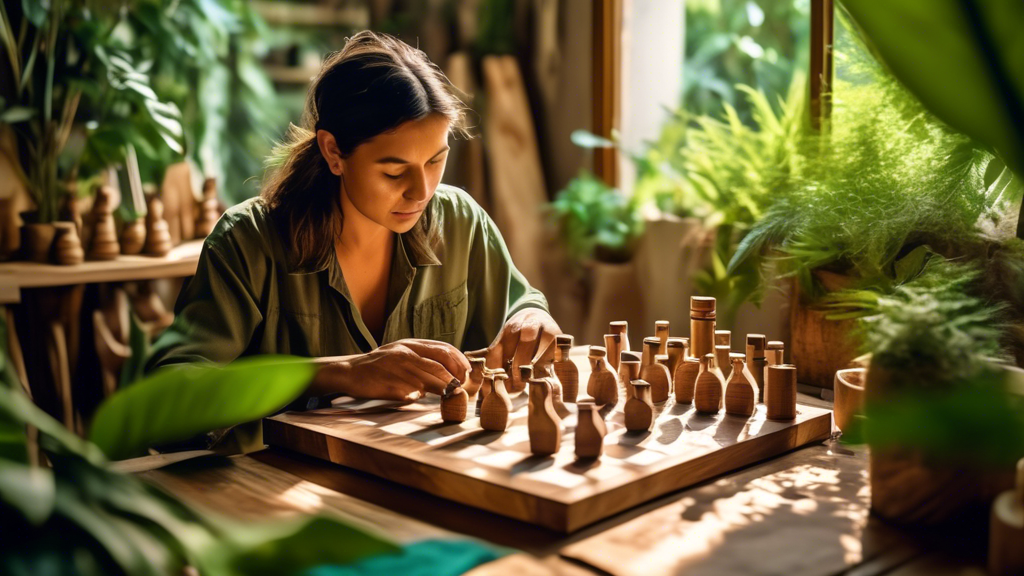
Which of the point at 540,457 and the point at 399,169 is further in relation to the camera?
the point at 399,169

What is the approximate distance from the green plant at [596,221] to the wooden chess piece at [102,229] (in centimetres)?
157

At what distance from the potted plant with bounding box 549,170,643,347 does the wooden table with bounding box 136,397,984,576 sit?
188 centimetres

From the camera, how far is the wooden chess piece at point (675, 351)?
1572 mm

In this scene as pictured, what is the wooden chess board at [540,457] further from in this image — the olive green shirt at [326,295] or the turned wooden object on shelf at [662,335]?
the olive green shirt at [326,295]

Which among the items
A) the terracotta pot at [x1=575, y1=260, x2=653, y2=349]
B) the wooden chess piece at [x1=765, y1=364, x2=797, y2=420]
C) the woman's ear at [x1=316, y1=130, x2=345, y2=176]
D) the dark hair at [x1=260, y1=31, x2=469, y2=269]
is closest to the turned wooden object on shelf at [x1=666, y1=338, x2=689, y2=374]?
the wooden chess piece at [x1=765, y1=364, x2=797, y2=420]

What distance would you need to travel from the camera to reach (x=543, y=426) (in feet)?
3.87

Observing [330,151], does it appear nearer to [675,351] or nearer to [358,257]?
[358,257]

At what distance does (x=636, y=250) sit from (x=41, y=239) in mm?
1977

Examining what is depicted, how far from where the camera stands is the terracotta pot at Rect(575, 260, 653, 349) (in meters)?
3.13

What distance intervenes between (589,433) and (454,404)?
0.87ft

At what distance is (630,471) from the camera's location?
A: 1.11m

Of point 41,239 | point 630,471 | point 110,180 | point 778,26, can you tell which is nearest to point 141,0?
point 110,180

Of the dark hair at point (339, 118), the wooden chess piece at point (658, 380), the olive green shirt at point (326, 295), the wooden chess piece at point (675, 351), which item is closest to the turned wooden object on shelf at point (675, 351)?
the wooden chess piece at point (675, 351)

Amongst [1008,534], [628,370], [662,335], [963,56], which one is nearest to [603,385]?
[628,370]
